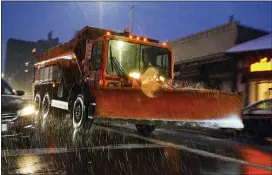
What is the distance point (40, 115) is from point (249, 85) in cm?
1055

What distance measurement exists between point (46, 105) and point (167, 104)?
6.12 metres

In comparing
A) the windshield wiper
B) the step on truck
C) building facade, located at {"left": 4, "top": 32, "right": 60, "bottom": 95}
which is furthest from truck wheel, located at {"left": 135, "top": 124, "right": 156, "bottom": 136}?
building facade, located at {"left": 4, "top": 32, "right": 60, "bottom": 95}

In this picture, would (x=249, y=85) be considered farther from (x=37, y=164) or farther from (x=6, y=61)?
(x=6, y=61)

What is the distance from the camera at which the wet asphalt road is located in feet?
15.8

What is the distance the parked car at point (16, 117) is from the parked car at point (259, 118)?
6.54 metres

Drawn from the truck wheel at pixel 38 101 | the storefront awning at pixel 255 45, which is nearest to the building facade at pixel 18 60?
the truck wheel at pixel 38 101

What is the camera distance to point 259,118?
966 cm

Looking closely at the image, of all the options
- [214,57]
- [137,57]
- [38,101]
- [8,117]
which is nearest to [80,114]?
[137,57]

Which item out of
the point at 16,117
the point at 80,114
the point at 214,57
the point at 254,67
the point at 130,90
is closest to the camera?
the point at 16,117

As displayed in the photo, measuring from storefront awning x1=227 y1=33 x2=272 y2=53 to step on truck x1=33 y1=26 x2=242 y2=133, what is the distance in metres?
8.67

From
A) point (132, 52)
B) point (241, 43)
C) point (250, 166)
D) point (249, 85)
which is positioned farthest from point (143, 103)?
point (241, 43)

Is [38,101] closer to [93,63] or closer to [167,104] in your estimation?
[93,63]

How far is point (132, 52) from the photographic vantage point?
8664mm

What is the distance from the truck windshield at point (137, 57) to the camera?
8398 millimetres
